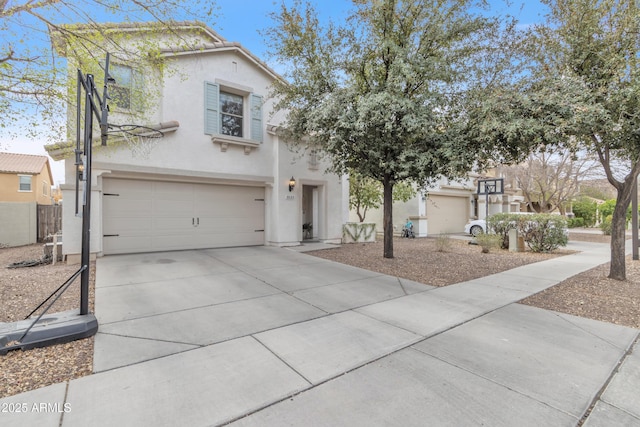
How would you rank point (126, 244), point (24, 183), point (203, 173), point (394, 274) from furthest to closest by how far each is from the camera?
point (24, 183) → point (203, 173) → point (126, 244) → point (394, 274)

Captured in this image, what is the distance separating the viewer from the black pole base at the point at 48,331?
3.18 metres

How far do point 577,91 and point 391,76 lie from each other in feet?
11.3

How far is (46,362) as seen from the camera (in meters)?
3.01

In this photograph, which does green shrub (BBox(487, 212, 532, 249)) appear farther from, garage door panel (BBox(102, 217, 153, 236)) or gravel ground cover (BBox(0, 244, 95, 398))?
gravel ground cover (BBox(0, 244, 95, 398))

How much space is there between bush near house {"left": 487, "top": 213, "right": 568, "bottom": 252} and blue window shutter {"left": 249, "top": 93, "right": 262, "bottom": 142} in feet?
32.5

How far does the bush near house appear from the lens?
1129 cm

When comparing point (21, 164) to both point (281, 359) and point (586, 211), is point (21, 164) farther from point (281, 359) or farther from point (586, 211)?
point (586, 211)

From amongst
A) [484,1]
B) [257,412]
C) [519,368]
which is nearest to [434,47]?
[484,1]

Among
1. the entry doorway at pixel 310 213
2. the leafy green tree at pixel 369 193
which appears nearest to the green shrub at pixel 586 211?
the leafy green tree at pixel 369 193

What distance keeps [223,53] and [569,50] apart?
917 cm

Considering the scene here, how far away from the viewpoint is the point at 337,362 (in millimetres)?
3104

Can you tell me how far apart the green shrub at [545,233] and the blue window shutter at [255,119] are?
10.4 m

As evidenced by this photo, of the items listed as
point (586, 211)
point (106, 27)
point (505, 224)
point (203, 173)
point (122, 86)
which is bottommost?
point (505, 224)

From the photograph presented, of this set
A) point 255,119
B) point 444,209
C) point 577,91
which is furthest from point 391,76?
point 444,209
